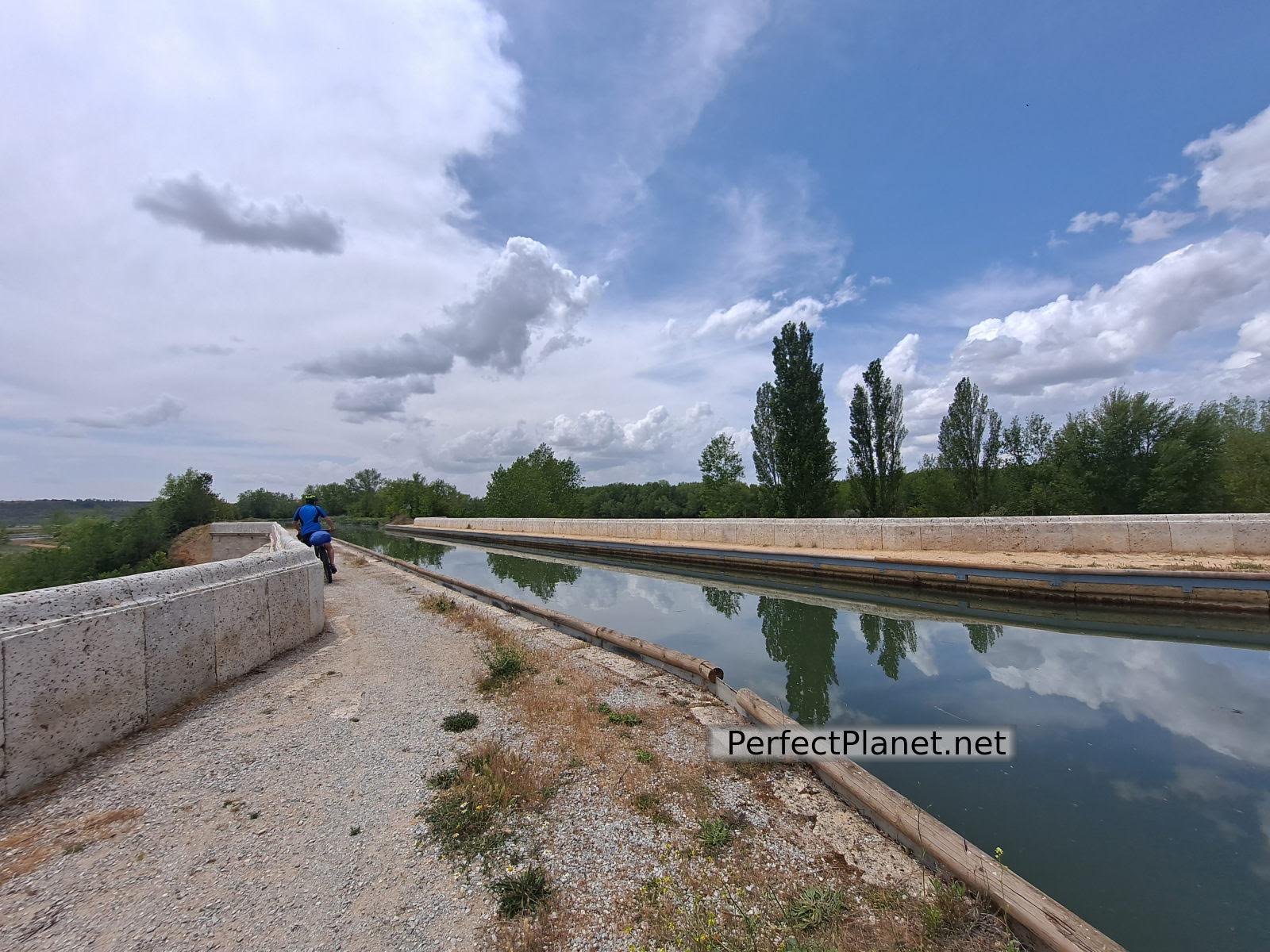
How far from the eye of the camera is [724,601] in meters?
13.5

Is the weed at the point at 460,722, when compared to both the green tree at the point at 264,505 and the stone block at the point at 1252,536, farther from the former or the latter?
the green tree at the point at 264,505

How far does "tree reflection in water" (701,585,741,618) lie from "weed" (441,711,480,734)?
8.12 meters

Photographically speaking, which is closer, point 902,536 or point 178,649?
point 178,649

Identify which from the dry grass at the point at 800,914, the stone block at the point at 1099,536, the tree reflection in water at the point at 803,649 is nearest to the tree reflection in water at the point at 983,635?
the tree reflection in water at the point at 803,649

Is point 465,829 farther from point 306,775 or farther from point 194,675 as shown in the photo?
point 194,675

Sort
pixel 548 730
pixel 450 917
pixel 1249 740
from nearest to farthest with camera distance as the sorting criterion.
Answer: pixel 450 917
pixel 548 730
pixel 1249 740

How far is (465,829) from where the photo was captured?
2865mm

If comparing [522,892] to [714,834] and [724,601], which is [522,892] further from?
[724,601]

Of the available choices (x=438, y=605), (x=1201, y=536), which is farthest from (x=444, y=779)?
(x=1201, y=536)

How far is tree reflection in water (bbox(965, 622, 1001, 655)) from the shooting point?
8.51 meters

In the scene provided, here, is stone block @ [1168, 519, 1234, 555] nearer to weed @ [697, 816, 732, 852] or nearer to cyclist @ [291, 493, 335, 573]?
weed @ [697, 816, 732, 852]

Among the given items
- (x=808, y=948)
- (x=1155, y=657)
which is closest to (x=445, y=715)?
(x=808, y=948)

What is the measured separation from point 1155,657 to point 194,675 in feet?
41.8

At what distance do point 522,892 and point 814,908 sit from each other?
1412 millimetres
